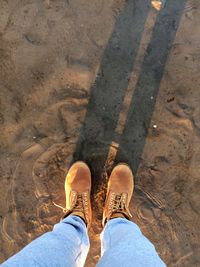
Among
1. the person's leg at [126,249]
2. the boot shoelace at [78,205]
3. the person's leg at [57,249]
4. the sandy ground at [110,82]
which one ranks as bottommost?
the boot shoelace at [78,205]

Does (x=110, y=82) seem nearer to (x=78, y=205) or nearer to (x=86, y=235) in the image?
(x=78, y=205)

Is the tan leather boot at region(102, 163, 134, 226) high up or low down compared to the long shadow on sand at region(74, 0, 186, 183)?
down

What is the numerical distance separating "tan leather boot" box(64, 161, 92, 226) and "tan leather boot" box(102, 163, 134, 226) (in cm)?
14

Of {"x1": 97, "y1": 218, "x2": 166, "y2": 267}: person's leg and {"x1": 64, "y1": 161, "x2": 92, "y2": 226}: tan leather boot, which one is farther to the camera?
{"x1": 64, "y1": 161, "x2": 92, "y2": 226}: tan leather boot

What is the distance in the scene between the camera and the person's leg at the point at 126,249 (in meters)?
1.55

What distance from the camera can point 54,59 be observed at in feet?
7.65

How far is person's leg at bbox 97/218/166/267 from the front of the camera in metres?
1.55

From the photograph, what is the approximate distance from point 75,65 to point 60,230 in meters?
1.12

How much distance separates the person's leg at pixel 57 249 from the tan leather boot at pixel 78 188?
0.26 meters

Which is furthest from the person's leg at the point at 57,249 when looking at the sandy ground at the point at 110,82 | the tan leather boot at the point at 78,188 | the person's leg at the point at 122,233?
the sandy ground at the point at 110,82

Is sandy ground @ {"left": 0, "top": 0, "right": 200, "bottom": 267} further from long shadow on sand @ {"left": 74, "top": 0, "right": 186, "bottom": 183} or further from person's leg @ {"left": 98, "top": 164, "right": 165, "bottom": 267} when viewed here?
person's leg @ {"left": 98, "top": 164, "right": 165, "bottom": 267}

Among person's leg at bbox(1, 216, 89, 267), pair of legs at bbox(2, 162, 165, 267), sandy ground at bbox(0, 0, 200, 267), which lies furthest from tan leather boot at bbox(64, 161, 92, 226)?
person's leg at bbox(1, 216, 89, 267)

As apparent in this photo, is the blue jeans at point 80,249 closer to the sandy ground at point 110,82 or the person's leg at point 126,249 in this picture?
the person's leg at point 126,249

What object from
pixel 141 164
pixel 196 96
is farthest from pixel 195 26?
pixel 141 164
